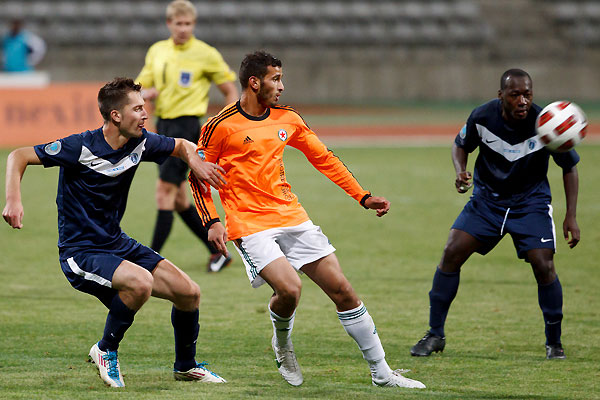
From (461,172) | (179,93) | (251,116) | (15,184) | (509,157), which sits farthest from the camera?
(179,93)

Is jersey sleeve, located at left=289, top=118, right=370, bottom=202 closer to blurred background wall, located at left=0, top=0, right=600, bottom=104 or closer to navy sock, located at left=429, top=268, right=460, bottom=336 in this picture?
navy sock, located at left=429, top=268, right=460, bottom=336

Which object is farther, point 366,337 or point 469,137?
point 469,137

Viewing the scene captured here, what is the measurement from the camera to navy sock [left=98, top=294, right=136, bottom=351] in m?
4.79

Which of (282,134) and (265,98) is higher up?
(265,98)

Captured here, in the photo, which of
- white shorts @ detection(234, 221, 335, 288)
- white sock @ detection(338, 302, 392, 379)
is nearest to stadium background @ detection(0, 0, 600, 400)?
white sock @ detection(338, 302, 392, 379)

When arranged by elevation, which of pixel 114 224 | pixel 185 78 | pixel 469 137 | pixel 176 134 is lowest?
pixel 176 134

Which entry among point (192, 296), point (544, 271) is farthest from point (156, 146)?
point (544, 271)

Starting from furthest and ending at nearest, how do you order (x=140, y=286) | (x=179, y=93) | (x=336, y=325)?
1. (x=179, y=93)
2. (x=336, y=325)
3. (x=140, y=286)

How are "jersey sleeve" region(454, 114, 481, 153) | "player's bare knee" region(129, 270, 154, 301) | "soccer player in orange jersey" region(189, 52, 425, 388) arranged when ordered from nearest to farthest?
1. "player's bare knee" region(129, 270, 154, 301)
2. "soccer player in orange jersey" region(189, 52, 425, 388)
3. "jersey sleeve" region(454, 114, 481, 153)

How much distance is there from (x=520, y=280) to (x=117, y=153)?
178 inches

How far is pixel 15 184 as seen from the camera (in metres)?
4.59

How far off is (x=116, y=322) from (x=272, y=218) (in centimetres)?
100

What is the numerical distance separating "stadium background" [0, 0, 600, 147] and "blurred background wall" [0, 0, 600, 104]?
3cm

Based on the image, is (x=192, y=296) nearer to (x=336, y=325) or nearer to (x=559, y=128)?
(x=336, y=325)
